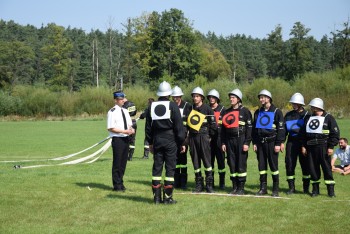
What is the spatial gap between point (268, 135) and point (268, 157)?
0.55 metres

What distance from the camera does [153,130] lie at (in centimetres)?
1001

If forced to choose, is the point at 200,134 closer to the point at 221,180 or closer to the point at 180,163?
the point at 180,163

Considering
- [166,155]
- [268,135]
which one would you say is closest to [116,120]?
[166,155]

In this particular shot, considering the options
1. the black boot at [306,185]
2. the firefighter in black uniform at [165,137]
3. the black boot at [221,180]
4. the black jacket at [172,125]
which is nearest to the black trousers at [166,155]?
the firefighter in black uniform at [165,137]

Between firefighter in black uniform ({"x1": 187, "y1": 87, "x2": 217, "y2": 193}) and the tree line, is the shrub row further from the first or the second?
firefighter in black uniform ({"x1": 187, "y1": 87, "x2": 217, "y2": 193})

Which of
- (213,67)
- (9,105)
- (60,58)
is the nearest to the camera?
(9,105)

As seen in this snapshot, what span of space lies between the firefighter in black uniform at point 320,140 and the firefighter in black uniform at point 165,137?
329 centimetres

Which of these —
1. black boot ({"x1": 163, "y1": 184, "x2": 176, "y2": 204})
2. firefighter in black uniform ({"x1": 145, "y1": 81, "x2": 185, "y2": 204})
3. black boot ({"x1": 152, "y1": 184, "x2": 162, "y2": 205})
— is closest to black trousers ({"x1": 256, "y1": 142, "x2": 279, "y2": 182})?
firefighter in black uniform ({"x1": 145, "y1": 81, "x2": 185, "y2": 204})

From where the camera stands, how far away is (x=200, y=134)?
11250mm

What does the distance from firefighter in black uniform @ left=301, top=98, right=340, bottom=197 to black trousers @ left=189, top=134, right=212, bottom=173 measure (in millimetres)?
2403

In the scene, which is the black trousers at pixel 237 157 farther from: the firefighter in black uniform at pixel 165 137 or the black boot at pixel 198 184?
the firefighter in black uniform at pixel 165 137

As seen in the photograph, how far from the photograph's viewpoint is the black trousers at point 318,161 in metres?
10.9

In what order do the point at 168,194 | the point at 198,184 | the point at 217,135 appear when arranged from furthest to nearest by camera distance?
the point at 217,135, the point at 198,184, the point at 168,194

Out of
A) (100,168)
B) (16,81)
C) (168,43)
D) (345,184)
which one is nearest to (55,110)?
(168,43)
